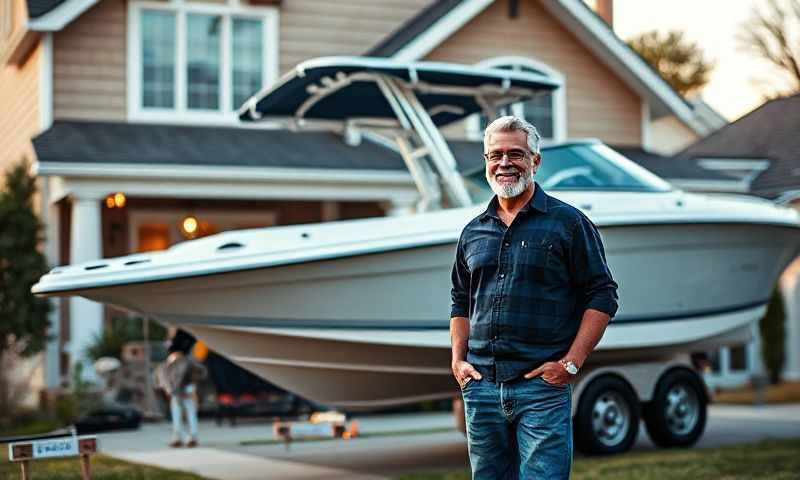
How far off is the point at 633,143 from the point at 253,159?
687 centimetres

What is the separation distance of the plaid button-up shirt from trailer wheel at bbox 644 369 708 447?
6.12 m

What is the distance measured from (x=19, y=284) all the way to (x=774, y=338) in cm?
1197

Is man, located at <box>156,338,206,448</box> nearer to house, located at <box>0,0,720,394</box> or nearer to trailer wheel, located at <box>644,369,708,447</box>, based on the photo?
house, located at <box>0,0,720,394</box>

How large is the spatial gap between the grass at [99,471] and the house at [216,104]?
4.73m

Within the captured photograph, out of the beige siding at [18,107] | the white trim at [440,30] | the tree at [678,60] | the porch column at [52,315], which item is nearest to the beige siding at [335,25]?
the white trim at [440,30]

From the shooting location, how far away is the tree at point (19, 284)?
48.7ft

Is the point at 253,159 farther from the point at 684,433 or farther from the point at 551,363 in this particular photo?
the point at 551,363

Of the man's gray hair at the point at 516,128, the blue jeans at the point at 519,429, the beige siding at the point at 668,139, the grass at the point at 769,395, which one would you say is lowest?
the grass at the point at 769,395

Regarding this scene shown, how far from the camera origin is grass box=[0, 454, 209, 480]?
894cm

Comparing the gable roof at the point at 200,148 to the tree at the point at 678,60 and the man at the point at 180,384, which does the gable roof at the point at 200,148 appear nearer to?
the man at the point at 180,384

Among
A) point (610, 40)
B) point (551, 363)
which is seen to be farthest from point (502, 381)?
point (610, 40)

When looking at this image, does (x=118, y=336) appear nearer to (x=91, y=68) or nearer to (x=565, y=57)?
(x=91, y=68)

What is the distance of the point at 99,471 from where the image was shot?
9.38 m

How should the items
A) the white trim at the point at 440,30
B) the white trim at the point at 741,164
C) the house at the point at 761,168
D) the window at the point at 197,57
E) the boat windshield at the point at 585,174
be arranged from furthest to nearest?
the white trim at the point at 741,164 → the house at the point at 761,168 → the white trim at the point at 440,30 → the window at the point at 197,57 → the boat windshield at the point at 585,174
